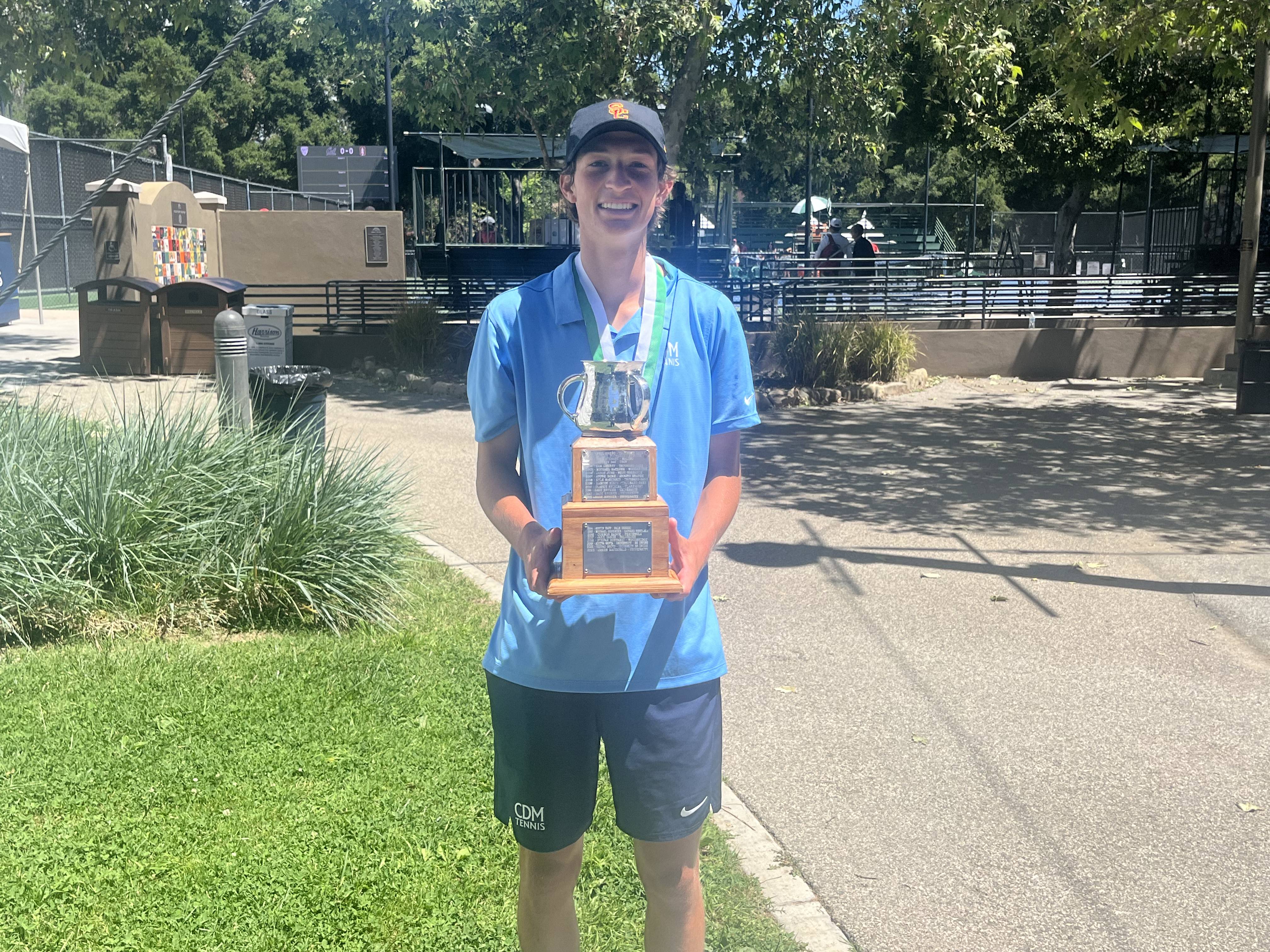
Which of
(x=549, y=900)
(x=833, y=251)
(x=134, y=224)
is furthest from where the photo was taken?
(x=833, y=251)

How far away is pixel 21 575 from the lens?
17.7ft

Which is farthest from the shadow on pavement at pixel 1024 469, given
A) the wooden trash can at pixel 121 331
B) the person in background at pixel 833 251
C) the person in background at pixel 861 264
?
the wooden trash can at pixel 121 331

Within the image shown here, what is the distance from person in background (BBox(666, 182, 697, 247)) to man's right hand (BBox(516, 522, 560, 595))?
67.0ft

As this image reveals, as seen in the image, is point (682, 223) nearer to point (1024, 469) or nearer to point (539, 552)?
point (1024, 469)

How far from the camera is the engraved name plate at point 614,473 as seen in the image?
2316 millimetres

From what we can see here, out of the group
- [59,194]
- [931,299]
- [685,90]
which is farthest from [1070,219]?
[59,194]

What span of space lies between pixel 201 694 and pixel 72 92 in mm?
54721

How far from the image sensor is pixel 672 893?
2.52 metres

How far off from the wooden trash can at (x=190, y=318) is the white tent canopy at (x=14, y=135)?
567cm

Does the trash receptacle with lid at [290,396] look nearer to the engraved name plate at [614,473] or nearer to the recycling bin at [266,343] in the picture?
the recycling bin at [266,343]

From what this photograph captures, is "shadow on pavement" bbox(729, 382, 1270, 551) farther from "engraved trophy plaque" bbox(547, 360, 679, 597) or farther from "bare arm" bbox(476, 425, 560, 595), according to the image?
"engraved trophy plaque" bbox(547, 360, 679, 597)

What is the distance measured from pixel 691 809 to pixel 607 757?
0.65 ft

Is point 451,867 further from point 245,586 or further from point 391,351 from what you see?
point 391,351

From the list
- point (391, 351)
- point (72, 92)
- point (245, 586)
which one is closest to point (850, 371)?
point (391, 351)
